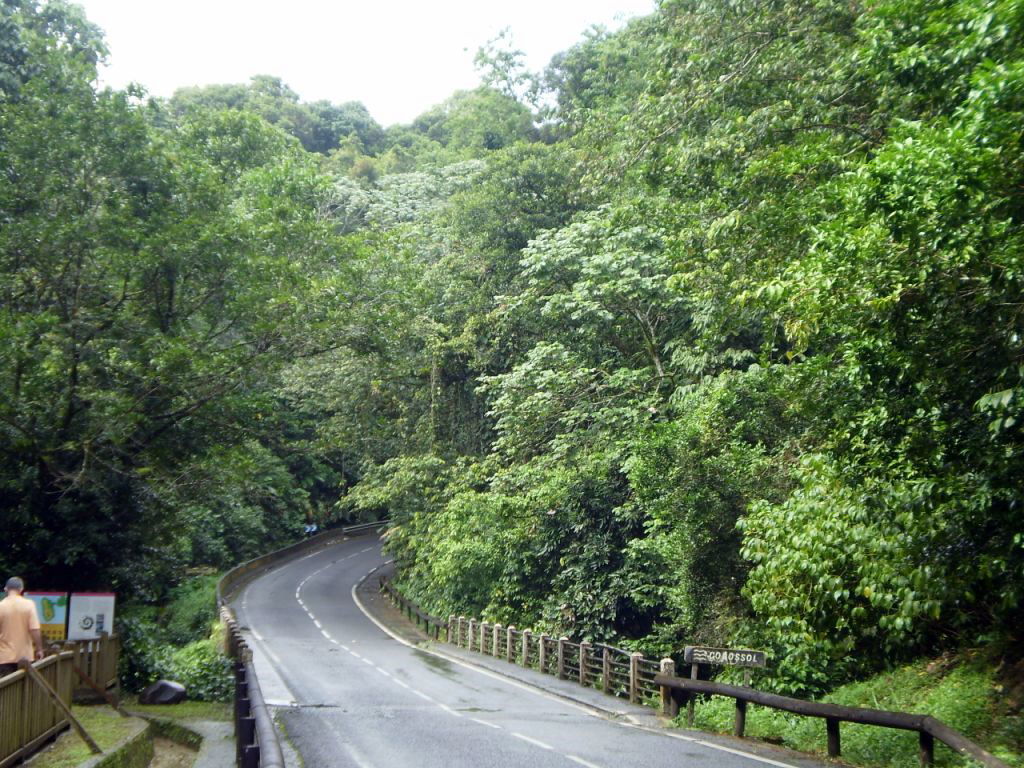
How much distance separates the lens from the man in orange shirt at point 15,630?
913cm

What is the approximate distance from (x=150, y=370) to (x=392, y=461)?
1698cm

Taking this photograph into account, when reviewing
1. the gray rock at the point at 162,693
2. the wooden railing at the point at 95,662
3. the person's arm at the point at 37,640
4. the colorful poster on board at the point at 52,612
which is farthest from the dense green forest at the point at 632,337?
the person's arm at the point at 37,640

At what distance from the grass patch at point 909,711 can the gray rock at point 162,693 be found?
7891 millimetres

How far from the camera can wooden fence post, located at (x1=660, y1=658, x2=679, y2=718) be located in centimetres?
1498

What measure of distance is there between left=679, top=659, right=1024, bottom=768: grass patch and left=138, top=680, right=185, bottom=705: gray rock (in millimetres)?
7891

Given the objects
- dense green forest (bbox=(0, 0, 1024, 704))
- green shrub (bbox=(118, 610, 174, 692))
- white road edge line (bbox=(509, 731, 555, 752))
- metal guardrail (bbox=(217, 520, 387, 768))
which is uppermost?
dense green forest (bbox=(0, 0, 1024, 704))

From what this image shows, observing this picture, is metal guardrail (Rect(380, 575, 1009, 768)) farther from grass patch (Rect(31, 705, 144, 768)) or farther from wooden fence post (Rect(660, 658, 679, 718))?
grass patch (Rect(31, 705, 144, 768))

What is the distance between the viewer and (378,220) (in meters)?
46.4

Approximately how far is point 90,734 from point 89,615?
3.64 meters

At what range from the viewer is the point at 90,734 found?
1042 centimetres

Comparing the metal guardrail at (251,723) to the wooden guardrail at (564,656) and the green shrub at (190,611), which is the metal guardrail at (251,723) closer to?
the wooden guardrail at (564,656)

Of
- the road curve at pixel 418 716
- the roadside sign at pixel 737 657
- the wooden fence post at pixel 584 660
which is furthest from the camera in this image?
the wooden fence post at pixel 584 660

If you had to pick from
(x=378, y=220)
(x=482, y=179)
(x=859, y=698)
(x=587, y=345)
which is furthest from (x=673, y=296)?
(x=378, y=220)

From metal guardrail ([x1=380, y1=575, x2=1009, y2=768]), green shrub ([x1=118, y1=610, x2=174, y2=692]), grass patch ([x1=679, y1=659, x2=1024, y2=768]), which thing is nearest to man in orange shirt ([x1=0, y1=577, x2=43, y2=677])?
green shrub ([x1=118, y1=610, x2=174, y2=692])
